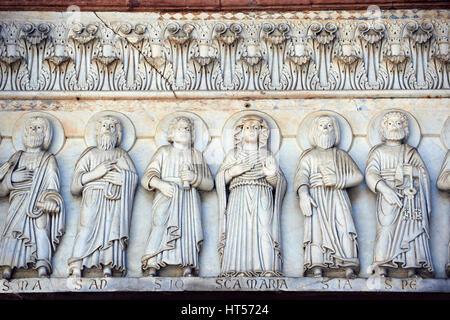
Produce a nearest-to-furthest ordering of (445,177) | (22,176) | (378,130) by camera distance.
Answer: (445,177) → (22,176) → (378,130)

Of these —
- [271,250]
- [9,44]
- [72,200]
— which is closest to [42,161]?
[72,200]

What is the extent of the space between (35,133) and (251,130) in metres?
2.63

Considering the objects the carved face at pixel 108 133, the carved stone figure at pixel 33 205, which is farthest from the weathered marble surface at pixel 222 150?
the carved face at pixel 108 133

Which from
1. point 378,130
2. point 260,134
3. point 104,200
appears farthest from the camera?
point 378,130

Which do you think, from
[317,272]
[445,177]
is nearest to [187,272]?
[317,272]

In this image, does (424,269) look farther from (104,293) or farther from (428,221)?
(104,293)

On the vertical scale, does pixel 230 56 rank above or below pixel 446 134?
above

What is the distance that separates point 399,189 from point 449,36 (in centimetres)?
230

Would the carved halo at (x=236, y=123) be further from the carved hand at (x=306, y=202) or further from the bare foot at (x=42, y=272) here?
the bare foot at (x=42, y=272)

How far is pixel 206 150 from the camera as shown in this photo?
17.4 meters

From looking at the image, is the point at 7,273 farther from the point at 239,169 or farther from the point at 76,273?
the point at 239,169

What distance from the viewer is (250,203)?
55.1 feet

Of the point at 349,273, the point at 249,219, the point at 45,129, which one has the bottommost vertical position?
the point at 349,273

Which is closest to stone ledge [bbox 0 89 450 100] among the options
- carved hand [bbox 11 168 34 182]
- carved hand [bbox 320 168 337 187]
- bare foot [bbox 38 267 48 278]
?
carved hand [bbox 11 168 34 182]
